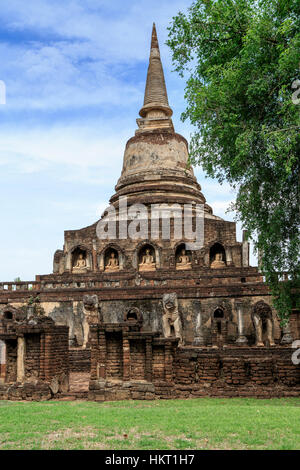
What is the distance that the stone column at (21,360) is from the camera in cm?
1118

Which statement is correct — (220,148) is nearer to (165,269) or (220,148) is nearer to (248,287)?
(248,287)

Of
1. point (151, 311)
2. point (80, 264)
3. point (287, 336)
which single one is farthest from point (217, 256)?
point (287, 336)

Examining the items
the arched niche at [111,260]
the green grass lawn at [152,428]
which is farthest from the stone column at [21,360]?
the arched niche at [111,260]

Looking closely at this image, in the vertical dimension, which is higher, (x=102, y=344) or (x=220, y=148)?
(x=220, y=148)

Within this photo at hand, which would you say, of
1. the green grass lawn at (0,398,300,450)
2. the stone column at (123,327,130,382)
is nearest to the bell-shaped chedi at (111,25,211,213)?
the stone column at (123,327,130,382)

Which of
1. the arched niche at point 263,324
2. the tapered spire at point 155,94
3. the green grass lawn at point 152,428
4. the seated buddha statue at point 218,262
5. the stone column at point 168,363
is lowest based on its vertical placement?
the green grass lawn at point 152,428

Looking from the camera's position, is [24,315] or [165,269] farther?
[165,269]

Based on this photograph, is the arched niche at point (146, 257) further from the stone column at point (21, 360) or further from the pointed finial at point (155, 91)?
the stone column at point (21, 360)

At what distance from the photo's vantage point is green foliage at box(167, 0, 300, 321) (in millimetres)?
10273

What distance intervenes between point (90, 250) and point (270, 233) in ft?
45.1

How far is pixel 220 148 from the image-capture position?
39.5ft
